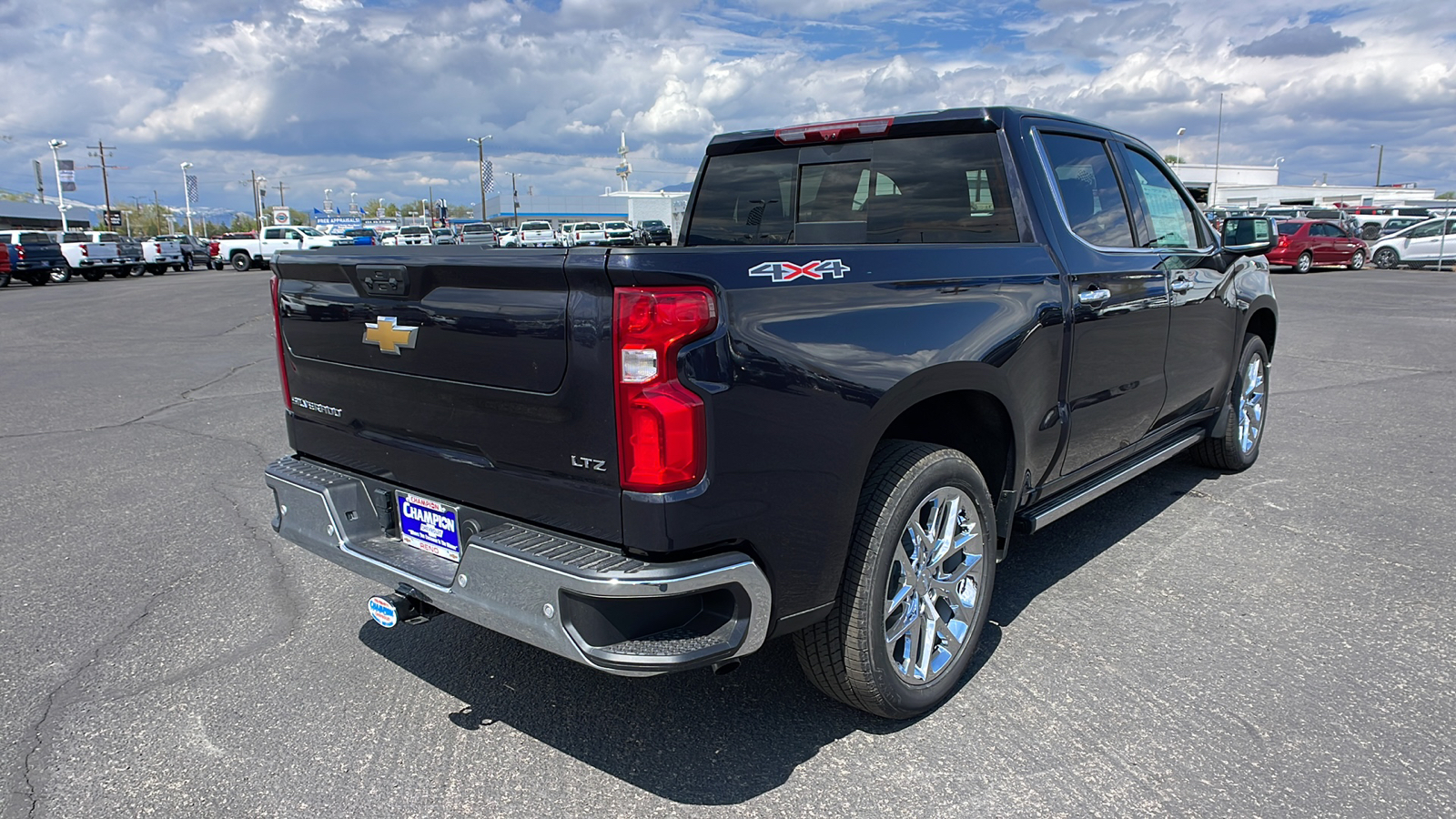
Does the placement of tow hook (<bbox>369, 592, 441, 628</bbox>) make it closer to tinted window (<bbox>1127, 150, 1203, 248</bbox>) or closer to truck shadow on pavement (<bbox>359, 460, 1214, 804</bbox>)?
truck shadow on pavement (<bbox>359, 460, 1214, 804</bbox>)

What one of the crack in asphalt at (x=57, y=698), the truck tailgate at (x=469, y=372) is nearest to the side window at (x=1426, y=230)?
the truck tailgate at (x=469, y=372)

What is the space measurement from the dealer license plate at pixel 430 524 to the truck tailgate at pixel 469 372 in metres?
0.05

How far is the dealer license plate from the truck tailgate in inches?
1.9

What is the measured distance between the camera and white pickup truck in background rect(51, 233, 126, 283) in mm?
33125

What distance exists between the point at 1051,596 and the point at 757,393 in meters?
2.25

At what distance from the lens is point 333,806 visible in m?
2.67

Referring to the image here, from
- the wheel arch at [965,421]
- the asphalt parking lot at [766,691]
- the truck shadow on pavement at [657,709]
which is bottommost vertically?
the truck shadow on pavement at [657,709]

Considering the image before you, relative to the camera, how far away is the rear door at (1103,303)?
3756mm

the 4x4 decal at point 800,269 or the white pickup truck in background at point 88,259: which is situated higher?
the 4x4 decal at point 800,269

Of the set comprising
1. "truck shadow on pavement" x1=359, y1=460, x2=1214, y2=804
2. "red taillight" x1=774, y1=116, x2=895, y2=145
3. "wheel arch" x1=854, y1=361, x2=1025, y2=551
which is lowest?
"truck shadow on pavement" x1=359, y1=460, x2=1214, y2=804

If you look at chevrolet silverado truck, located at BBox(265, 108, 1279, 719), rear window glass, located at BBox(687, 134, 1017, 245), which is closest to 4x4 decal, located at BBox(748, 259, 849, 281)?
chevrolet silverado truck, located at BBox(265, 108, 1279, 719)

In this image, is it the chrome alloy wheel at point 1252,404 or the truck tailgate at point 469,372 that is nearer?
the truck tailgate at point 469,372

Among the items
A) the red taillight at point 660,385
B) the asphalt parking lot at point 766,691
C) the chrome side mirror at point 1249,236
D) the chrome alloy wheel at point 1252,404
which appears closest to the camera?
the red taillight at point 660,385

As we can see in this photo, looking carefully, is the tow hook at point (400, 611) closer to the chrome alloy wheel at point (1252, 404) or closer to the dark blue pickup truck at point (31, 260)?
the chrome alloy wheel at point (1252, 404)
